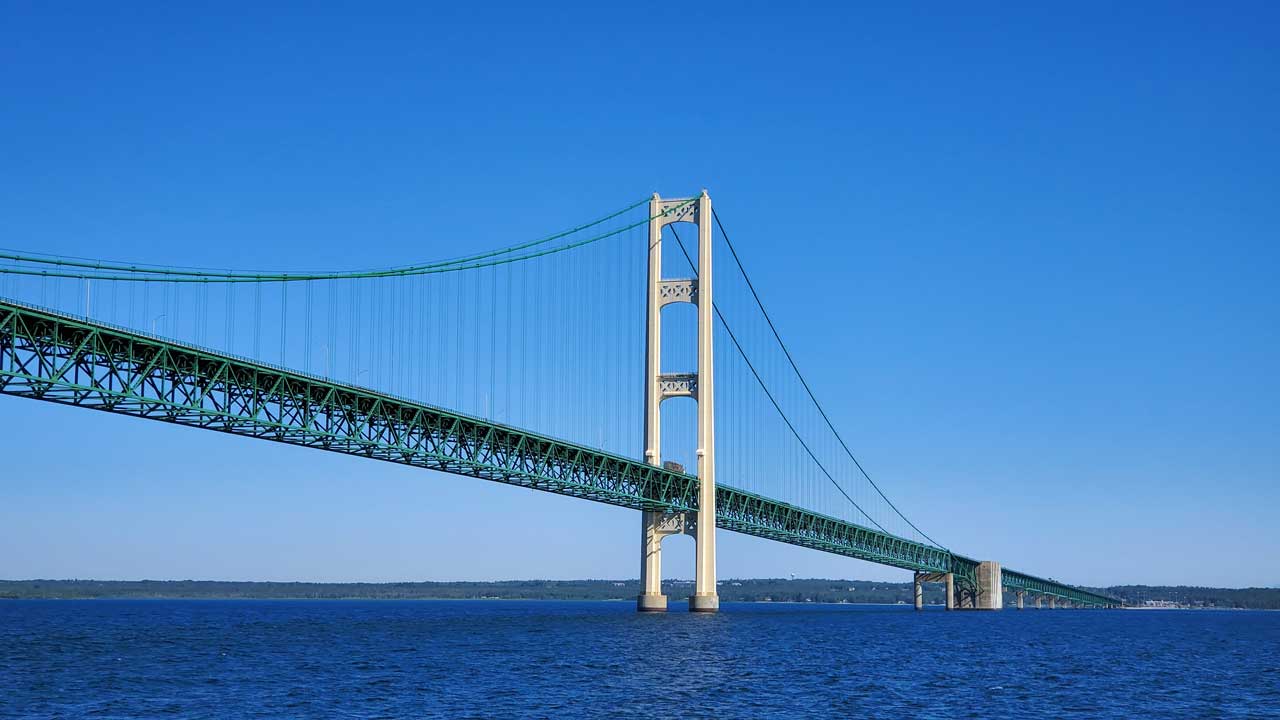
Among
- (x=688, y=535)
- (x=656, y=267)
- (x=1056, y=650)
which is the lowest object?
(x=1056, y=650)

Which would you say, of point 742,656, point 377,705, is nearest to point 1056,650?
point 742,656

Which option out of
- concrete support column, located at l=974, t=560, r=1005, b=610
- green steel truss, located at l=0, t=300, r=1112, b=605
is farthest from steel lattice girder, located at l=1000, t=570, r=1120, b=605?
green steel truss, located at l=0, t=300, r=1112, b=605

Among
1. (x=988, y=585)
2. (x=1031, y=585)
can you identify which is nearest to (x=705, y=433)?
(x=988, y=585)

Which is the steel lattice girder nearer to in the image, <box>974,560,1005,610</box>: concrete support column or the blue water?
<box>974,560,1005,610</box>: concrete support column

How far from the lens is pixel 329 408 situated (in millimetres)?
60094

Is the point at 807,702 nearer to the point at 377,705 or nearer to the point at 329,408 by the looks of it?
the point at 377,705

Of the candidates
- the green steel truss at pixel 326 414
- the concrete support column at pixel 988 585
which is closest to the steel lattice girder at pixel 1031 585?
the concrete support column at pixel 988 585

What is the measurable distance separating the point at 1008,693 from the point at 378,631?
125ft

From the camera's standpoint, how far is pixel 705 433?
3383 inches

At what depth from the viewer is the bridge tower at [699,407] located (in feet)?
281

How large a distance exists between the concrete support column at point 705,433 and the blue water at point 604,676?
16.9 m

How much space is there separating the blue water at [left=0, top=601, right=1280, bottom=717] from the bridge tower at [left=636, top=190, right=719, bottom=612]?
56.6 ft

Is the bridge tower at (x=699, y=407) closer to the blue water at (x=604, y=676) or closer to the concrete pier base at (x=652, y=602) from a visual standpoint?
the concrete pier base at (x=652, y=602)

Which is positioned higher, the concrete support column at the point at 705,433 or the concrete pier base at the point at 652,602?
the concrete support column at the point at 705,433
